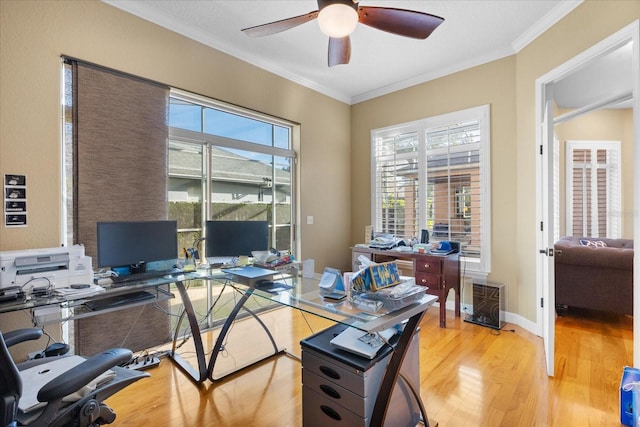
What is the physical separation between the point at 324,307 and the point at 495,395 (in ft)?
5.01

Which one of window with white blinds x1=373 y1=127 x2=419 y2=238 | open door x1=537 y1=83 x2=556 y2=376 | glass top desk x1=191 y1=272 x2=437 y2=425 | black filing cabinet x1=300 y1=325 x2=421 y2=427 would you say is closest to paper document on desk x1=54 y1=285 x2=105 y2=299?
glass top desk x1=191 y1=272 x2=437 y2=425

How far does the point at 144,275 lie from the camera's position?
93.4 inches

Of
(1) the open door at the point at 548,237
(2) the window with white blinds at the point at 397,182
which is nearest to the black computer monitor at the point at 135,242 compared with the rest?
(2) the window with white blinds at the point at 397,182

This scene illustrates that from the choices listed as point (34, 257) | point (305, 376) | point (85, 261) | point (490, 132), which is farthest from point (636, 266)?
point (34, 257)

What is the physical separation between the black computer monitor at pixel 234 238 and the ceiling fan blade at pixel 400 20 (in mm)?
1934

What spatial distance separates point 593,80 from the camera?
3961 mm

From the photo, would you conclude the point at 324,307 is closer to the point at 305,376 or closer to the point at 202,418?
the point at 305,376

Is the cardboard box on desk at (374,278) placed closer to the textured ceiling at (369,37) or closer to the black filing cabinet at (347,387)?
the black filing cabinet at (347,387)

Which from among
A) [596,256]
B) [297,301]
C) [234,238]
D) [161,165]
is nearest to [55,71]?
[161,165]

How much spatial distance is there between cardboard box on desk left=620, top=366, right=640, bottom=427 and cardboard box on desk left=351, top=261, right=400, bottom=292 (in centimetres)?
154

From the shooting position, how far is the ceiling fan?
1.79m

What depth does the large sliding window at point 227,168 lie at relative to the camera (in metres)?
3.11

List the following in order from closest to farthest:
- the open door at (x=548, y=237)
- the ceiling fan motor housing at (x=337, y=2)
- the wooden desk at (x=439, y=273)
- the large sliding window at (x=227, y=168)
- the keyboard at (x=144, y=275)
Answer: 1. the ceiling fan motor housing at (x=337, y=2)
2. the keyboard at (x=144, y=275)
3. the open door at (x=548, y=237)
4. the large sliding window at (x=227, y=168)
5. the wooden desk at (x=439, y=273)

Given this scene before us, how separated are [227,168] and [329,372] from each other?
2.55 meters
